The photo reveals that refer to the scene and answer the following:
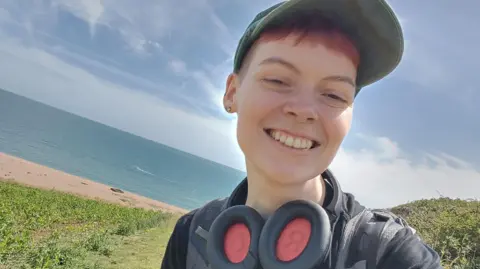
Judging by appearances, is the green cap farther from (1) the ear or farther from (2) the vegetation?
(2) the vegetation

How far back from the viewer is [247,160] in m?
1.33

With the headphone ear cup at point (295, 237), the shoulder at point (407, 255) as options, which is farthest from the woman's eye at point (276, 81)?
the shoulder at point (407, 255)

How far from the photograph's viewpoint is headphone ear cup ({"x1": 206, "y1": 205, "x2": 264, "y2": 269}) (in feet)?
3.78

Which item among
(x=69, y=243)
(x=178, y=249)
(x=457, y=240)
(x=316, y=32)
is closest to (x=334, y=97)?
(x=316, y=32)

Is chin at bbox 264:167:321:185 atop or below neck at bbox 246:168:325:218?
atop

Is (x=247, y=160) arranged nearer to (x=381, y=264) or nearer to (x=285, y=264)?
(x=285, y=264)

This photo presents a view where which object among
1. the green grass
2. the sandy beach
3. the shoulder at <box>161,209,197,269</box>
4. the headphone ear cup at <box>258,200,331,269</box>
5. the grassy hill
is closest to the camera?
the headphone ear cup at <box>258,200,331,269</box>

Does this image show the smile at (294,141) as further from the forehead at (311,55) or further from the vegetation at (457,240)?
the vegetation at (457,240)

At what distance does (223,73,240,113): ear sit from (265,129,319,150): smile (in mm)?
255

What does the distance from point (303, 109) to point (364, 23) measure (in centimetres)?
30

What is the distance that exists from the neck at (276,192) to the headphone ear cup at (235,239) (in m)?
0.07

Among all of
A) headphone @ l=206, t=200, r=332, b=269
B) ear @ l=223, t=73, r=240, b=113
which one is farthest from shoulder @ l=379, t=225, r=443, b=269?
ear @ l=223, t=73, r=240, b=113

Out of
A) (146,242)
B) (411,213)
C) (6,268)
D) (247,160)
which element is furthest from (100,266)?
Answer: (247,160)

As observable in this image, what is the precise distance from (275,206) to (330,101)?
0.36 meters
